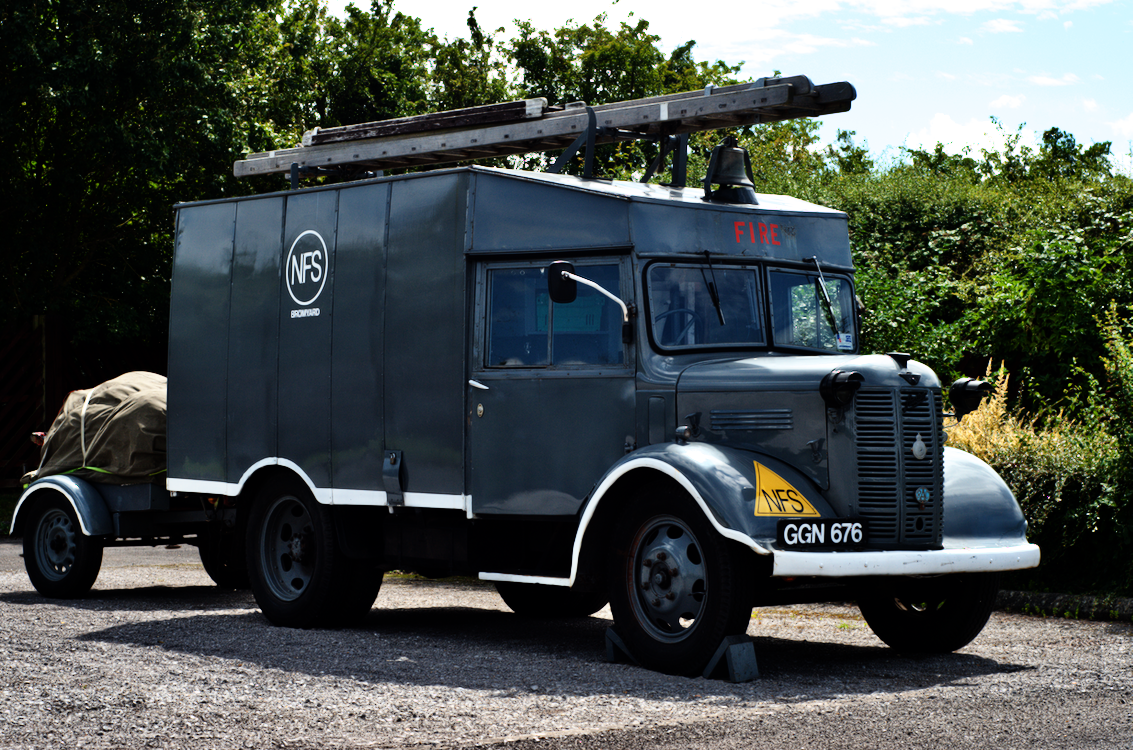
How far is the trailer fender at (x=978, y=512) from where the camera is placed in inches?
344

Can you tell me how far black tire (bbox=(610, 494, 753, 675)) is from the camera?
25.6 ft

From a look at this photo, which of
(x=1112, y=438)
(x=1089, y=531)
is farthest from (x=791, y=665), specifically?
(x=1112, y=438)

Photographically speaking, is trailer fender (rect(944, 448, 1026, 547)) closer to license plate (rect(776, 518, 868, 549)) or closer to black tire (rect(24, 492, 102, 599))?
license plate (rect(776, 518, 868, 549))

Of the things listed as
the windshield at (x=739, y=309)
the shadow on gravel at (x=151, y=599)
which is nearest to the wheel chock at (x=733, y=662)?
the windshield at (x=739, y=309)

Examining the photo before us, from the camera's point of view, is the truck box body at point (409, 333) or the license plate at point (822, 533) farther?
the truck box body at point (409, 333)

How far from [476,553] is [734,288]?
2.51m

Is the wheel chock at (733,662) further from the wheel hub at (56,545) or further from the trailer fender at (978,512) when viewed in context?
the wheel hub at (56,545)

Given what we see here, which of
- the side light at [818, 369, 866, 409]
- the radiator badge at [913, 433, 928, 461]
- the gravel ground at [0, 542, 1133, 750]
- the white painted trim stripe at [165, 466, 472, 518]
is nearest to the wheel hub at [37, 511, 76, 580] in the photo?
the gravel ground at [0, 542, 1133, 750]

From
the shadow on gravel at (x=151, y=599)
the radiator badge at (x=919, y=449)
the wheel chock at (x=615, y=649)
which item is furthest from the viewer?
the shadow on gravel at (x=151, y=599)

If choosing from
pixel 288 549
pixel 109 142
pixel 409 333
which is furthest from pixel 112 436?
pixel 109 142

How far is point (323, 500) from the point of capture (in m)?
10.3

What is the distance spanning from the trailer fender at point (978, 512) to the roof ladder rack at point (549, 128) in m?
2.58

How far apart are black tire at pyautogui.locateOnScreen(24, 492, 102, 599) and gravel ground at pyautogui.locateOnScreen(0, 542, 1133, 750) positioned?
79 centimetres

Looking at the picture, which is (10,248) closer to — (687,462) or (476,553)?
(476,553)
